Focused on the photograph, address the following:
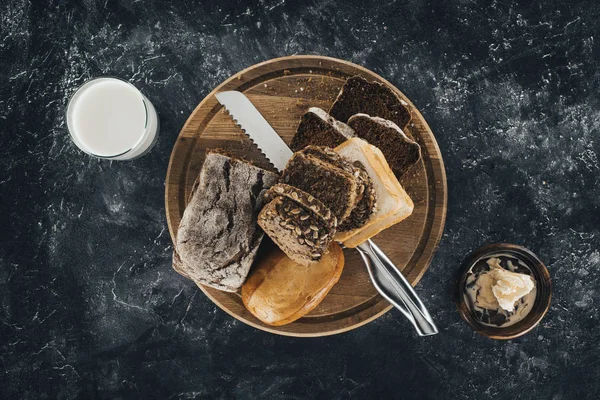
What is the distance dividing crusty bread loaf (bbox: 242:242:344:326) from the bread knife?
0.20 metres

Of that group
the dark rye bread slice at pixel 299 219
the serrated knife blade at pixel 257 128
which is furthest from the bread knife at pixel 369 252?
the dark rye bread slice at pixel 299 219

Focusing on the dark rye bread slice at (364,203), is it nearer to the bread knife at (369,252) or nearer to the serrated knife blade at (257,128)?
the bread knife at (369,252)

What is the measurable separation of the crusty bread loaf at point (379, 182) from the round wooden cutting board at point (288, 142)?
30cm

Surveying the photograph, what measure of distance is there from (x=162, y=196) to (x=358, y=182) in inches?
45.0

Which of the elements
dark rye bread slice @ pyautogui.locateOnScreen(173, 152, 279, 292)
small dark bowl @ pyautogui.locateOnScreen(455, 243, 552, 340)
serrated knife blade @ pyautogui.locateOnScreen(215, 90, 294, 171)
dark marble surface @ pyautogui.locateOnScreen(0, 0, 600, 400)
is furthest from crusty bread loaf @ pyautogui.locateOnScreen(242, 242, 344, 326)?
small dark bowl @ pyautogui.locateOnScreen(455, 243, 552, 340)

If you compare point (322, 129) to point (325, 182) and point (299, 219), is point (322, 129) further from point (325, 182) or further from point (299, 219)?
point (299, 219)

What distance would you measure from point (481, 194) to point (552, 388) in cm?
109

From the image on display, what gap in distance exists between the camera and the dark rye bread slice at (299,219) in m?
1.93

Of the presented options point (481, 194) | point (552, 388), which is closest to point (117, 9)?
point (481, 194)

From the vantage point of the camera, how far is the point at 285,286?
81.4 inches

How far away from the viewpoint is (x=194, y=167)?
2.40 meters

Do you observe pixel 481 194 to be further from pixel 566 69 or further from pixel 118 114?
pixel 118 114

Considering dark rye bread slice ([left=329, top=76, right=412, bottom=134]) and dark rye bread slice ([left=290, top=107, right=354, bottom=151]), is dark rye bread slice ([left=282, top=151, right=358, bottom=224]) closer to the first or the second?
dark rye bread slice ([left=290, top=107, right=354, bottom=151])

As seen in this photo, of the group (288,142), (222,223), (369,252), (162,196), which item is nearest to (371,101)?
(288,142)
